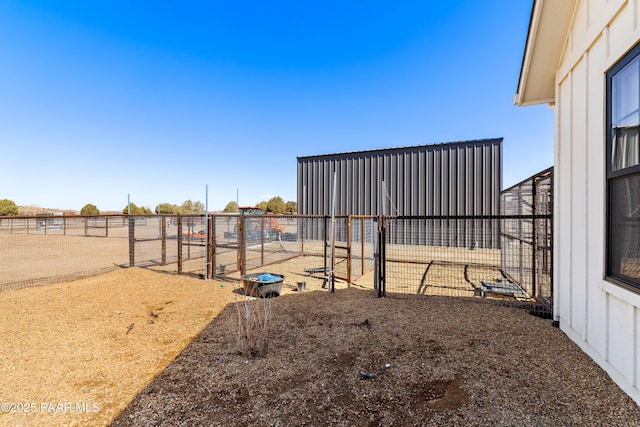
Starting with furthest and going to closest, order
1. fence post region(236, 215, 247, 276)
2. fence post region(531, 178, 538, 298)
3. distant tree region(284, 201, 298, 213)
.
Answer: distant tree region(284, 201, 298, 213), fence post region(236, 215, 247, 276), fence post region(531, 178, 538, 298)

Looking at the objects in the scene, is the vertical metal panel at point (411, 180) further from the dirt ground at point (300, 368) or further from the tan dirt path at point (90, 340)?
the tan dirt path at point (90, 340)

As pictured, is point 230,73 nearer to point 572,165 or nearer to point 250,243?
point 250,243

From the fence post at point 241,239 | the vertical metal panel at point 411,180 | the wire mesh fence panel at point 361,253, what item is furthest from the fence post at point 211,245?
the vertical metal panel at point 411,180

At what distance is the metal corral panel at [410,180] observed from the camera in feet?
43.4

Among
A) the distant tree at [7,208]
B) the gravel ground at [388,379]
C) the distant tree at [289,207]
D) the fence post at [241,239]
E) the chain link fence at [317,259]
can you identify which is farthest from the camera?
the distant tree at [289,207]

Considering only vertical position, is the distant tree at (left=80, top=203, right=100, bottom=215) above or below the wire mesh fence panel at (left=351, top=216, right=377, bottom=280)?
above

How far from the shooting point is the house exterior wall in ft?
A: 7.95

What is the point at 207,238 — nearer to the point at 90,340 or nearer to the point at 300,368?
the point at 90,340

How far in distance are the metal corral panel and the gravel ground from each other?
833 centimetres

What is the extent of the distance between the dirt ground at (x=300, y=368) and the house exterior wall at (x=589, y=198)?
0.29 meters

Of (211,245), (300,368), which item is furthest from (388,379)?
(211,245)

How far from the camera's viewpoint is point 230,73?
40.6 ft

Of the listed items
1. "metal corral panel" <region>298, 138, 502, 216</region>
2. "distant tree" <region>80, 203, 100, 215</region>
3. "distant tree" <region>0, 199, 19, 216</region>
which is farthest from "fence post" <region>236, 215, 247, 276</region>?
"distant tree" <region>80, 203, 100, 215</region>

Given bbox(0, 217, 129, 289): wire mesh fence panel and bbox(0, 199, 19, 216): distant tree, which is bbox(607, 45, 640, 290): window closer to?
bbox(0, 217, 129, 289): wire mesh fence panel
